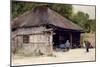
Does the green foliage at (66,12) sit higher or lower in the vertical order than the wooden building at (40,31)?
higher

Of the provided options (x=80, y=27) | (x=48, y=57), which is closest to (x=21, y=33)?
(x=48, y=57)

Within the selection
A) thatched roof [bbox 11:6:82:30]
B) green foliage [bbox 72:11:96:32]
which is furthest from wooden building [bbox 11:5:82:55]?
green foliage [bbox 72:11:96:32]

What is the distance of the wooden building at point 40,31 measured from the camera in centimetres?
237

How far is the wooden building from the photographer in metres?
2.37

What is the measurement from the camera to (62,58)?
2.53m

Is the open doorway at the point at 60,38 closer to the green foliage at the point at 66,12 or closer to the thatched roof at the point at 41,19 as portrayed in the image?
the thatched roof at the point at 41,19

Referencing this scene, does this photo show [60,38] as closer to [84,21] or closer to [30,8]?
[84,21]

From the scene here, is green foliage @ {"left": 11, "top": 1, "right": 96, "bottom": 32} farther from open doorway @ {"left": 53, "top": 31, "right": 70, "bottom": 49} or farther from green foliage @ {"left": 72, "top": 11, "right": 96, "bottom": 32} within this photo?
open doorway @ {"left": 53, "top": 31, "right": 70, "bottom": 49}

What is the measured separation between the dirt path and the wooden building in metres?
0.08

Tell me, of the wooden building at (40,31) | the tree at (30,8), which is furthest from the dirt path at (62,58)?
the tree at (30,8)

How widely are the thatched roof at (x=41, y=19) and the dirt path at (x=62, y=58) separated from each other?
33 centimetres

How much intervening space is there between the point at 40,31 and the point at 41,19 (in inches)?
5.7

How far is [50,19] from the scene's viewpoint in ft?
8.14
